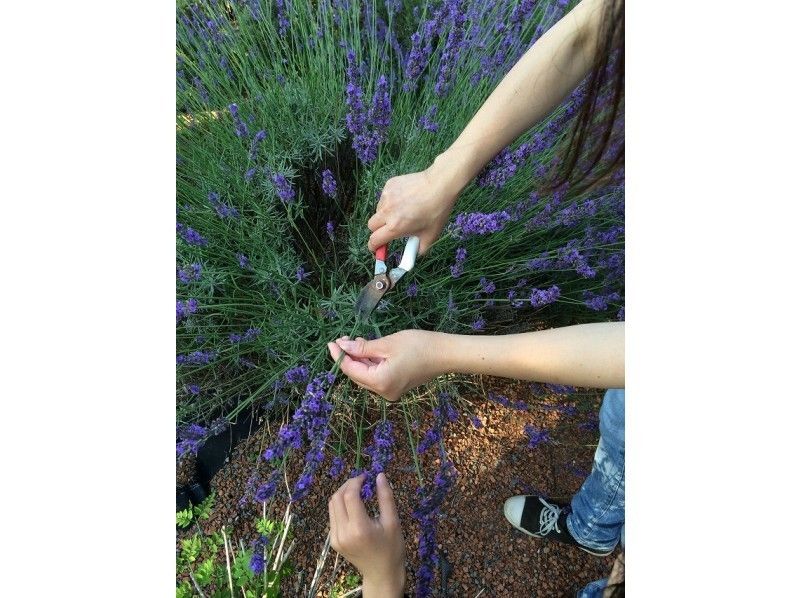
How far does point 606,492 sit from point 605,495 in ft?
0.04

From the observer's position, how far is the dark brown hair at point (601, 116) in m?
0.80

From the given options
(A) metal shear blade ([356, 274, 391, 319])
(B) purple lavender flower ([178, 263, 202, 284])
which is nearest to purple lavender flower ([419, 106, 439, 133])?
(A) metal shear blade ([356, 274, 391, 319])

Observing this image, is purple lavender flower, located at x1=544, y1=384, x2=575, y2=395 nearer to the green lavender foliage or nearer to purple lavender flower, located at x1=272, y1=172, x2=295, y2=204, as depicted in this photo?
the green lavender foliage

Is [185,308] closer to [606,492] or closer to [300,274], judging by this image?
[300,274]

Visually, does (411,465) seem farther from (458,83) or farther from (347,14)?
(347,14)

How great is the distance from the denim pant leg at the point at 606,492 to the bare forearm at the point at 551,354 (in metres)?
0.28

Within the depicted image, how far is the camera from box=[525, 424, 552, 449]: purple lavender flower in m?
1.37

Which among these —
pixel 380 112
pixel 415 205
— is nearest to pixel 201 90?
pixel 380 112

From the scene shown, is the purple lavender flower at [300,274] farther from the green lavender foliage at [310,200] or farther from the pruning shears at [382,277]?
the pruning shears at [382,277]

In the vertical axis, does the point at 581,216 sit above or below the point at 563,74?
below

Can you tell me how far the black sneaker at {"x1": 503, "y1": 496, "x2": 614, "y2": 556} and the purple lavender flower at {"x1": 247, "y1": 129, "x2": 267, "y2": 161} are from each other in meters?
1.18
